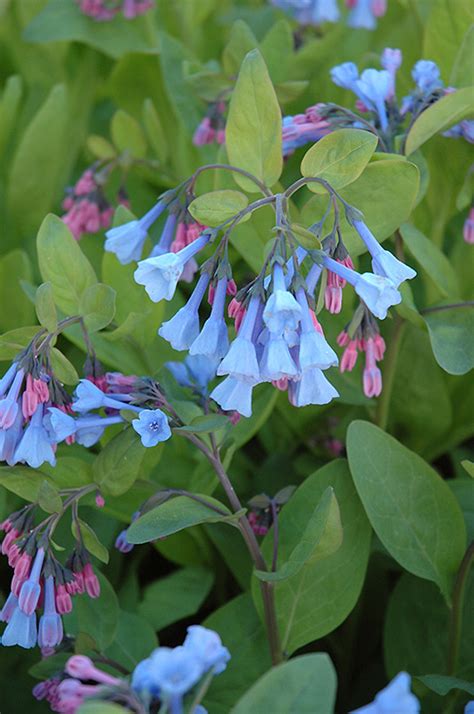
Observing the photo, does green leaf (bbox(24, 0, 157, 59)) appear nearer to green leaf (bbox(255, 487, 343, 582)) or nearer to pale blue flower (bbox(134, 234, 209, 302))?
pale blue flower (bbox(134, 234, 209, 302))

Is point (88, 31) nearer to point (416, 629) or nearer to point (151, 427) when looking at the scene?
point (151, 427)

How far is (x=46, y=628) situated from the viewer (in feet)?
2.70

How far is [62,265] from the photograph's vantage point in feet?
3.13

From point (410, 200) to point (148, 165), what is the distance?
580 mm

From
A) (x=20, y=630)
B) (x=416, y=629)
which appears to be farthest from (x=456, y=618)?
(x=20, y=630)

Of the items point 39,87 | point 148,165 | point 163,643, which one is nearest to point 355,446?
point 163,643

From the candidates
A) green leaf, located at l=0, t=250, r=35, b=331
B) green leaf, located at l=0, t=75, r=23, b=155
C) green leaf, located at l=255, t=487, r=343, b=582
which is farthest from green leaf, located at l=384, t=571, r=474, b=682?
green leaf, located at l=0, t=75, r=23, b=155

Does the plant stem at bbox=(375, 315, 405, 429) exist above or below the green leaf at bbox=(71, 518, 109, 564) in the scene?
below

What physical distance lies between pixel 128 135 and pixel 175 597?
2.20 ft

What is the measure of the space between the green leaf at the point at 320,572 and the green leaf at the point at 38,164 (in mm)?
684

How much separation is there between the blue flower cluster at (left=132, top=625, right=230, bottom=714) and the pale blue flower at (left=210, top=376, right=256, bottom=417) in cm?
21

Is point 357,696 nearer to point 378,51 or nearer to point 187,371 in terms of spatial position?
point 187,371

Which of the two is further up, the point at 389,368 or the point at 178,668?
the point at 178,668

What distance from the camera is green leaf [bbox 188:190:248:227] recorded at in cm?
81
